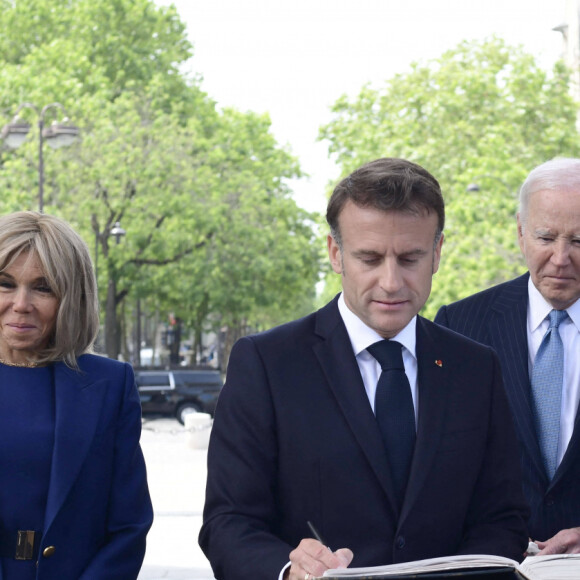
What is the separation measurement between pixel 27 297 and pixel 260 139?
152 feet

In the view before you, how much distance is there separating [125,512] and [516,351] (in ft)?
4.67

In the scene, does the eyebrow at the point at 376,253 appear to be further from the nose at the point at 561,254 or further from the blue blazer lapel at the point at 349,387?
the nose at the point at 561,254

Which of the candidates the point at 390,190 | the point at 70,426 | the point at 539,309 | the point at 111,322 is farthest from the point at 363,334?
the point at 111,322

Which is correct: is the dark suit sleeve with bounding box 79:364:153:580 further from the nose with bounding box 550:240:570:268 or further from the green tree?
the green tree

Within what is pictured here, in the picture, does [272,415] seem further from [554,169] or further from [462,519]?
[554,169]

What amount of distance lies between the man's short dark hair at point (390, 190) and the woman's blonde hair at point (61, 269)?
1021 millimetres

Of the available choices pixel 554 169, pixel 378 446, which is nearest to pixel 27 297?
pixel 378 446

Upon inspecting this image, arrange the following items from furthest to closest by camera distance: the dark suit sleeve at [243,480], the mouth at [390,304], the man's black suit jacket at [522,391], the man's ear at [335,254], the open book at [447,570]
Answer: the man's black suit jacket at [522,391]
the man's ear at [335,254]
the mouth at [390,304]
the dark suit sleeve at [243,480]
the open book at [447,570]

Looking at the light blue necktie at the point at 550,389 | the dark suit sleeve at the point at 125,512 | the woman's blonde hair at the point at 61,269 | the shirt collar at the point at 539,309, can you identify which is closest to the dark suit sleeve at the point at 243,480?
the dark suit sleeve at the point at 125,512

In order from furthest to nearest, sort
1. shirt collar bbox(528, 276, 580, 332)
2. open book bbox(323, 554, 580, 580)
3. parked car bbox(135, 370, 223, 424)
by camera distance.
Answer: parked car bbox(135, 370, 223, 424) → shirt collar bbox(528, 276, 580, 332) → open book bbox(323, 554, 580, 580)

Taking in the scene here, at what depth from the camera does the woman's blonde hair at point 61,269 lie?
12.5ft

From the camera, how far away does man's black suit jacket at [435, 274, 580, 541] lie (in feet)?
13.2

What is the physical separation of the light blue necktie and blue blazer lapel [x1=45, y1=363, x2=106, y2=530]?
142cm

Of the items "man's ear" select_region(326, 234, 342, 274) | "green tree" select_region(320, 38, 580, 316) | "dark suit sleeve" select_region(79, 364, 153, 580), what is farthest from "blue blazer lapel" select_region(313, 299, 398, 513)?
"green tree" select_region(320, 38, 580, 316)
